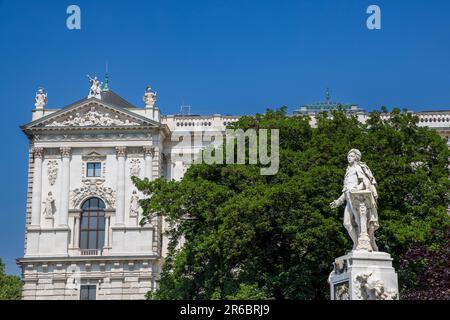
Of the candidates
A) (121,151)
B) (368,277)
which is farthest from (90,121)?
(368,277)

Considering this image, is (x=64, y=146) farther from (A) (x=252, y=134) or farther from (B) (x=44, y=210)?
(A) (x=252, y=134)

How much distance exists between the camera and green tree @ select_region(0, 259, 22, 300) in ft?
205

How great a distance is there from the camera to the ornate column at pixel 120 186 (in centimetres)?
5683

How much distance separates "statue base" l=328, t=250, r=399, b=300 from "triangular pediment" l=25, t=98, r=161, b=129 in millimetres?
36620

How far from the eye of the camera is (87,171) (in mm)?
58000

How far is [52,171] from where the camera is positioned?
57812 millimetres

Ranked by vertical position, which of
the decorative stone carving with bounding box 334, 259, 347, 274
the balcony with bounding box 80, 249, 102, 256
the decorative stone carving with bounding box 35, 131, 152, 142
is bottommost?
the decorative stone carving with bounding box 334, 259, 347, 274

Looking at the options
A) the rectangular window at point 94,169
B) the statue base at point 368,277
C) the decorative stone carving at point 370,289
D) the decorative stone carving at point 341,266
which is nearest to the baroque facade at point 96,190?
the rectangular window at point 94,169

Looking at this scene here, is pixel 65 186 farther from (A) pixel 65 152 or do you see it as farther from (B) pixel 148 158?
(B) pixel 148 158

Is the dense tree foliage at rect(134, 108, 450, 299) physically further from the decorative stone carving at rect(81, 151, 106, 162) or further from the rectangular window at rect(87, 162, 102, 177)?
the decorative stone carving at rect(81, 151, 106, 162)

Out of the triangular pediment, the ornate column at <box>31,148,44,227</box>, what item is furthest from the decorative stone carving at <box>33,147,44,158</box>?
the triangular pediment

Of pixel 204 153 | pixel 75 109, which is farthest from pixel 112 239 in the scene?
pixel 204 153

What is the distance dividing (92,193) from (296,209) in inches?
902
